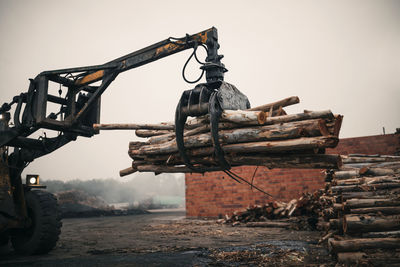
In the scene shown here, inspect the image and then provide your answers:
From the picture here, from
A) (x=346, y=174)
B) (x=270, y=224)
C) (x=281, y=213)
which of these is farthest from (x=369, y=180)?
(x=281, y=213)

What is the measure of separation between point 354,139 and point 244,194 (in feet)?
18.0

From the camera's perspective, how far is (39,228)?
680cm

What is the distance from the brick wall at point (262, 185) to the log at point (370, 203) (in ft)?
25.8

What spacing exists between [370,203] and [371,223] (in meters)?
0.64

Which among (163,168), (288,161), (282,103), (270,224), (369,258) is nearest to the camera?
(288,161)

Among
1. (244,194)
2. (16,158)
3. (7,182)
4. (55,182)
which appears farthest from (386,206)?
(55,182)

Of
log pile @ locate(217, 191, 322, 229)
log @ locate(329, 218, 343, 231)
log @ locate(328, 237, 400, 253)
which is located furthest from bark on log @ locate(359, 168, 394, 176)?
log pile @ locate(217, 191, 322, 229)

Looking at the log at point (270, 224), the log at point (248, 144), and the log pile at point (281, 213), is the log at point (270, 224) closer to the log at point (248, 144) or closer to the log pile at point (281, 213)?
the log pile at point (281, 213)

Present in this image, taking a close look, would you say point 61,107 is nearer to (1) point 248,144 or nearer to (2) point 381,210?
(1) point 248,144

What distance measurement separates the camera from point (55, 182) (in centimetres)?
4256

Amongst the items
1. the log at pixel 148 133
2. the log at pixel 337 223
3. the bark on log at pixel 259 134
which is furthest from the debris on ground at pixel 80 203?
the bark on log at pixel 259 134

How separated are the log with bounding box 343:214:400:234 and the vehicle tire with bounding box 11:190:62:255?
5935 millimetres

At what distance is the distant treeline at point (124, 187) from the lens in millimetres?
42591

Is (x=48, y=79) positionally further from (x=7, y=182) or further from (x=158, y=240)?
(x=158, y=240)
